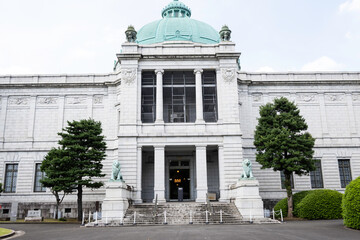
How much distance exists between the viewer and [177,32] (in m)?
40.5

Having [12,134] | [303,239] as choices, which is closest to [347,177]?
[303,239]

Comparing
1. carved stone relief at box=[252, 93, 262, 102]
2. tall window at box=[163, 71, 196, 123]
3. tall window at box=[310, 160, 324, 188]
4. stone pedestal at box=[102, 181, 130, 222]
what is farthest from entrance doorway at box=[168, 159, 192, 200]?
tall window at box=[310, 160, 324, 188]

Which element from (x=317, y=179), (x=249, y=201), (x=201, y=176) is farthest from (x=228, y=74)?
(x=317, y=179)

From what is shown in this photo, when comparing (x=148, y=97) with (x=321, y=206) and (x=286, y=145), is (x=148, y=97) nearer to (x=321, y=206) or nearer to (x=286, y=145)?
(x=286, y=145)

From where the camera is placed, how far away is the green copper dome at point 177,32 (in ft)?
132

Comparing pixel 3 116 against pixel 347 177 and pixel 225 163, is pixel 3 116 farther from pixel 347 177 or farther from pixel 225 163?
pixel 347 177

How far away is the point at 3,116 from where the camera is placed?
35750 millimetres

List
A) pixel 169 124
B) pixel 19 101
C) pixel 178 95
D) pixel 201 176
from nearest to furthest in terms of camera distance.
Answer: pixel 201 176 < pixel 169 124 < pixel 178 95 < pixel 19 101

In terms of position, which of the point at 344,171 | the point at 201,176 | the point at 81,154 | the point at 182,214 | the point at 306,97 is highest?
the point at 306,97

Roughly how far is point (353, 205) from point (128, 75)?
22.9 m

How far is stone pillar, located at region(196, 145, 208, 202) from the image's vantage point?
29.4 meters

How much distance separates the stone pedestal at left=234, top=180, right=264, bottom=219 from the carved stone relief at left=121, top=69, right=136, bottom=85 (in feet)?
48.5

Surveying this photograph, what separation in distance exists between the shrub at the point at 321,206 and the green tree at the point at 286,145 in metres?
1.68

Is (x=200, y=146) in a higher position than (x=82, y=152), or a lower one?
higher
